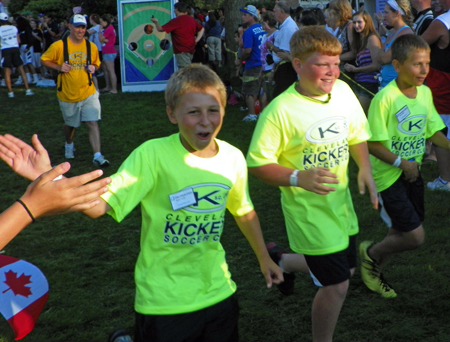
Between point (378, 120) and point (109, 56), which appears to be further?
point (109, 56)

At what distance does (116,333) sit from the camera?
10.7ft

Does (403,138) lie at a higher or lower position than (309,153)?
lower

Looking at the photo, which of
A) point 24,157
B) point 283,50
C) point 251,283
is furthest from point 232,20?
point 24,157

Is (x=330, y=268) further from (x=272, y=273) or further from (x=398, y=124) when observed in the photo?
(x=398, y=124)

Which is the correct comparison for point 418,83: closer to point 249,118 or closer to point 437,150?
point 437,150

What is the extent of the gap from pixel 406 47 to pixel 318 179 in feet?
6.23

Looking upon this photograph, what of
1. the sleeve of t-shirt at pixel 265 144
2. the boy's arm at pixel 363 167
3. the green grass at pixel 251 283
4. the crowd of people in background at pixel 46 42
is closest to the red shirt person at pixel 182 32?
the crowd of people in background at pixel 46 42

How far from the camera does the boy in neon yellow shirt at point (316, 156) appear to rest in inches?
130

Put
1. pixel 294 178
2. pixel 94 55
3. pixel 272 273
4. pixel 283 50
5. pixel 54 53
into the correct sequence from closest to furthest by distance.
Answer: pixel 272 273 → pixel 294 178 → pixel 54 53 → pixel 94 55 → pixel 283 50

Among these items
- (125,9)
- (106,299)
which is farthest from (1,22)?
(106,299)

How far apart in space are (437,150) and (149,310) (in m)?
5.10

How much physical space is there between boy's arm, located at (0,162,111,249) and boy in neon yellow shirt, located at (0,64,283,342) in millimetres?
531

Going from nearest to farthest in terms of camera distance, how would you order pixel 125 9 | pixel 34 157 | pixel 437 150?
pixel 34 157
pixel 437 150
pixel 125 9

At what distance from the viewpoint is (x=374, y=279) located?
446cm
